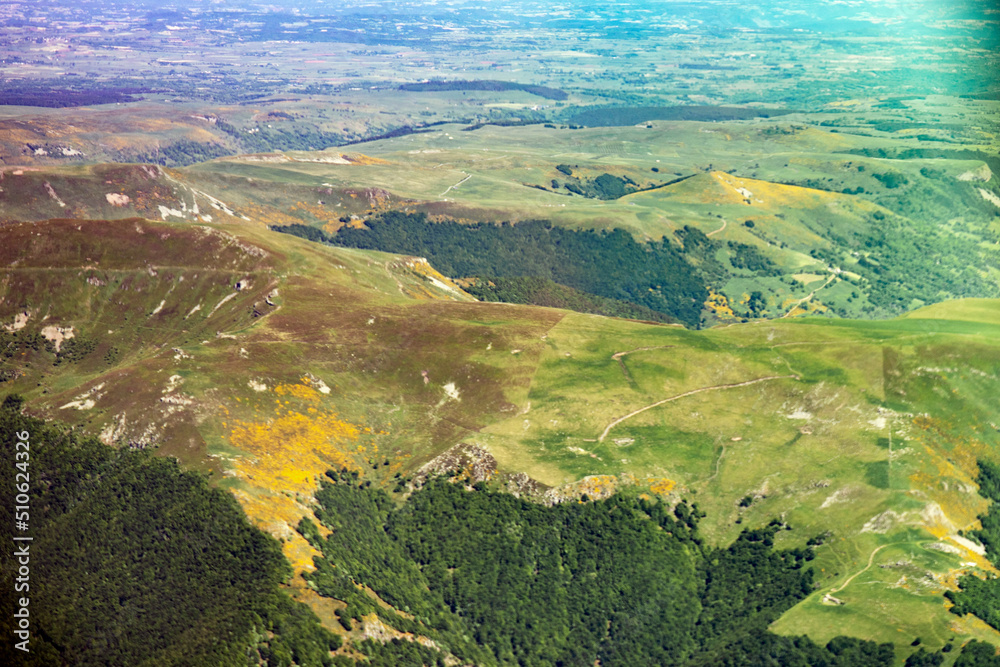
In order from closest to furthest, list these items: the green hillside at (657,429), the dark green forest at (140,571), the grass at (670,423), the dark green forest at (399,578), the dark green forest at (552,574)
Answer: the dark green forest at (140,571), the dark green forest at (399,578), the green hillside at (657,429), the grass at (670,423), the dark green forest at (552,574)

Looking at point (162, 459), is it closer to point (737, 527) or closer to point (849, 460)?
point (737, 527)

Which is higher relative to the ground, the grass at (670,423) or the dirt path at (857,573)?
the grass at (670,423)

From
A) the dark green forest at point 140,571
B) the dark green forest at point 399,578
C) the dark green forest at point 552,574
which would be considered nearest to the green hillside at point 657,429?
the dark green forest at point 399,578

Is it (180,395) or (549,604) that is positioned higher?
(180,395)

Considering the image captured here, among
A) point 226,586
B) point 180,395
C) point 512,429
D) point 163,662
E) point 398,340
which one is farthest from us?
point 398,340

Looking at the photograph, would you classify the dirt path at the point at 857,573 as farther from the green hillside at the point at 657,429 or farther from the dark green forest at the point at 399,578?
the dark green forest at the point at 399,578

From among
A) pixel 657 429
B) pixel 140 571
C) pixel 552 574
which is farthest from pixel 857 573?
pixel 140 571

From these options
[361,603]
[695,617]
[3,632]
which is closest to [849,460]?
[695,617]

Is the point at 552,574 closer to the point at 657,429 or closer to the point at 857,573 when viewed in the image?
the point at 657,429
